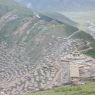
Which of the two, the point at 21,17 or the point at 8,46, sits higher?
the point at 21,17

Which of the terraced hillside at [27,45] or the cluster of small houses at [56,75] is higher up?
the terraced hillside at [27,45]

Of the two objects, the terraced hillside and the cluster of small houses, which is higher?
the terraced hillside

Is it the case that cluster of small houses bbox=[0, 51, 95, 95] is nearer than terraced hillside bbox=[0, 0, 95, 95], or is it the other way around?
cluster of small houses bbox=[0, 51, 95, 95]

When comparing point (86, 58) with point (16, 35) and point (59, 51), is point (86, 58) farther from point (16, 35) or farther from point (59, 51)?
point (16, 35)

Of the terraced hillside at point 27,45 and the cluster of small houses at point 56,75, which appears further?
the terraced hillside at point 27,45

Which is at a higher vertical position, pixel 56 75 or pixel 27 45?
pixel 27 45

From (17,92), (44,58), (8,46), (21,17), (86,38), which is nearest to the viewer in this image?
(17,92)

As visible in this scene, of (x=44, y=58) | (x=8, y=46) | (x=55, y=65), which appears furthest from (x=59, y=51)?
(x=8, y=46)

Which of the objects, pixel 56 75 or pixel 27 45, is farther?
pixel 27 45
